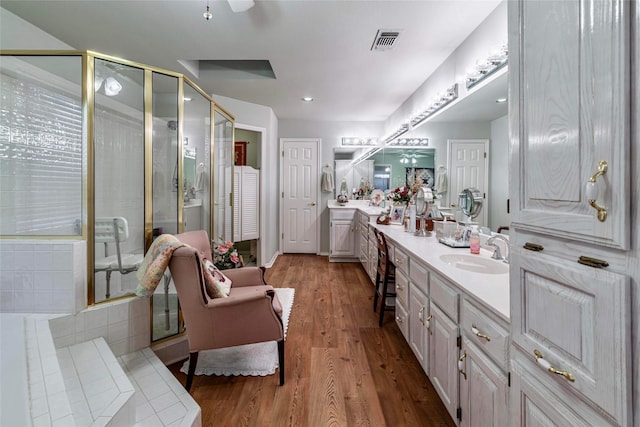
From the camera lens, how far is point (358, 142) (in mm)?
5086

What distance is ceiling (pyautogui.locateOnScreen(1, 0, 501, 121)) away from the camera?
6.64ft

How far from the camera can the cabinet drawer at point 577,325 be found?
1.65 feet

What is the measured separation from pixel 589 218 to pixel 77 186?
2.54m

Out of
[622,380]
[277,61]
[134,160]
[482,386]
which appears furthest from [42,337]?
[277,61]

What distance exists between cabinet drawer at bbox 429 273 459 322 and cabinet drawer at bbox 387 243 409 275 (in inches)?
17.5

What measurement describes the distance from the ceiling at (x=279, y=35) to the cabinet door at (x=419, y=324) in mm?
2056

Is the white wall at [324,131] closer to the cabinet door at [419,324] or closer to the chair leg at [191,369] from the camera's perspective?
the cabinet door at [419,324]

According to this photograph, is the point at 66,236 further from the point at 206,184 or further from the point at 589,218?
the point at 589,218

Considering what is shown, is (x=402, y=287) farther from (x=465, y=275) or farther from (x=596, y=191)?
(x=596, y=191)

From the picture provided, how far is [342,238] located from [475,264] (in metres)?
2.98

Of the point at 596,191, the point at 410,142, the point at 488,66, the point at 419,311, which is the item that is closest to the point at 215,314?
the point at 419,311

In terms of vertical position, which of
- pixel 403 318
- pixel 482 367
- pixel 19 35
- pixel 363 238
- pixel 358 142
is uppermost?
pixel 19 35

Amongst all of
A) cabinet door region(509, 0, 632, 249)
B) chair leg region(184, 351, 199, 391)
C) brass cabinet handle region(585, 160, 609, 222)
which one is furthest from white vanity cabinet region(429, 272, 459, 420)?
chair leg region(184, 351, 199, 391)

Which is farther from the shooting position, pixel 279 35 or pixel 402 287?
pixel 279 35
